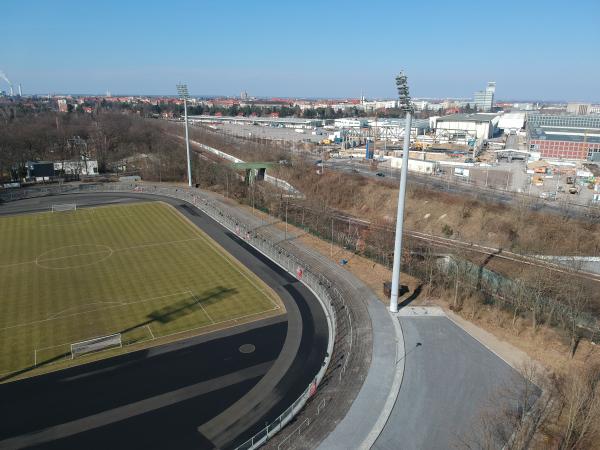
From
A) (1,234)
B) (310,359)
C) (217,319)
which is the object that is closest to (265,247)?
(217,319)

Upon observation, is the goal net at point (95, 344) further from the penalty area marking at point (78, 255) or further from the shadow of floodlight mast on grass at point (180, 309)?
the penalty area marking at point (78, 255)

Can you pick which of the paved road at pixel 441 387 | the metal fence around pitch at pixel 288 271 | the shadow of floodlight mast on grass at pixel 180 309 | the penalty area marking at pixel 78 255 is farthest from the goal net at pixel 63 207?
the paved road at pixel 441 387

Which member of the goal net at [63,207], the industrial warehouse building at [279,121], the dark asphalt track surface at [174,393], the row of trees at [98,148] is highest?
the industrial warehouse building at [279,121]

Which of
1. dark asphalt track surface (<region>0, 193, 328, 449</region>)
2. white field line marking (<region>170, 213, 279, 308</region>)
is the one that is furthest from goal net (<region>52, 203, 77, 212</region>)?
dark asphalt track surface (<region>0, 193, 328, 449</region>)

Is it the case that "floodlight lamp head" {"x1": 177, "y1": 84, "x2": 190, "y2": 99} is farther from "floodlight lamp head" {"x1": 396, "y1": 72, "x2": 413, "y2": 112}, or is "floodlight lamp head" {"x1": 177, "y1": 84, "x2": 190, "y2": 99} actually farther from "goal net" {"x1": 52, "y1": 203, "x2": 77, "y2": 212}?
"floodlight lamp head" {"x1": 396, "y1": 72, "x2": 413, "y2": 112}

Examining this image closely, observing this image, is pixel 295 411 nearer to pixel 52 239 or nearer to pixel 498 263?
pixel 498 263

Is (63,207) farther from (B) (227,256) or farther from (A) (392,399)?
(A) (392,399)

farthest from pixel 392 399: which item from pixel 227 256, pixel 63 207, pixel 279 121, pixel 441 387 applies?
pixel 279 121
